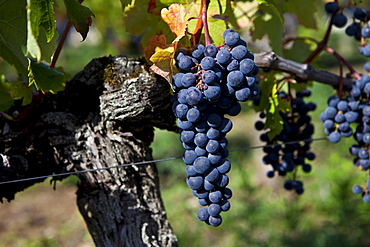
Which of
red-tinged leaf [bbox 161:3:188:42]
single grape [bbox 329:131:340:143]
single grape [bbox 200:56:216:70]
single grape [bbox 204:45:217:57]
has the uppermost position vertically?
red-tinged leaf [bbox 161:3:188:42]

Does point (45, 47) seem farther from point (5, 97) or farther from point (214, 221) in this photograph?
point (214, 221)


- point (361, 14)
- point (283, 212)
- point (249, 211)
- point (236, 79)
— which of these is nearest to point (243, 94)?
point (236, 79)

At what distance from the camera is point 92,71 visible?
1268 millimetres

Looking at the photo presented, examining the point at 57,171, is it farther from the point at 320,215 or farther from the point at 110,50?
the point at 110,50

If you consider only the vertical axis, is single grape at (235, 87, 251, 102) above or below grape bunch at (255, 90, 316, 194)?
above

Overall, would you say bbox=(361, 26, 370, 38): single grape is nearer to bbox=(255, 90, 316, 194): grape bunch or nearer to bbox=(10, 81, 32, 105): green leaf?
bbox=(255, 90, 316, 194): grape bunch

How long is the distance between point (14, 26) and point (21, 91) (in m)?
0.21

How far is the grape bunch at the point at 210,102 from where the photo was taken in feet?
3.05

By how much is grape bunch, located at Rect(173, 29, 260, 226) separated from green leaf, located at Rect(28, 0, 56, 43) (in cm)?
33

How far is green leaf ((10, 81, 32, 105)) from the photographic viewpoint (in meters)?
1.17

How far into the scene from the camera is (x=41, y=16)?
852 millimetres

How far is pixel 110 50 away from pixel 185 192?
2.95 metres

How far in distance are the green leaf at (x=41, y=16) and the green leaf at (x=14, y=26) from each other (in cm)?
23

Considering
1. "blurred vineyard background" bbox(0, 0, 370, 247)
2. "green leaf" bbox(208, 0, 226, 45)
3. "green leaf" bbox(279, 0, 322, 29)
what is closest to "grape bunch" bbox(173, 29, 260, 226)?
"green leaf" bbox(208, 0, 226, 45)
